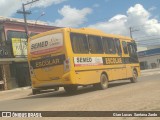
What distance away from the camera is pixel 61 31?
1856 centimetres

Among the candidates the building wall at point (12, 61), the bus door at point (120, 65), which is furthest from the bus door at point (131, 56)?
the building wall at point (12, 61)

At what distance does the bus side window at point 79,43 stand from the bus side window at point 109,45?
2.50 m

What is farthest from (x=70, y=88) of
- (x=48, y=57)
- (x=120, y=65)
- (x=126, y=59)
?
(x=126, y=59)

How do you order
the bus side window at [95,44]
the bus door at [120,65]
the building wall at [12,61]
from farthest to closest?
1. the building wall at [12,61]
2. the bus door at [120,65]
3. the bus side window at [95,44]

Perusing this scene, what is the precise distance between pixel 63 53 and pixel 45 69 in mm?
1412

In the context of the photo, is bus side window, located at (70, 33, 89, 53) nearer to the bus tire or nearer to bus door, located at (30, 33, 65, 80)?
bus door, located at (30, 33, 65, 80)

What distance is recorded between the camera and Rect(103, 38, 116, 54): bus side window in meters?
22.3

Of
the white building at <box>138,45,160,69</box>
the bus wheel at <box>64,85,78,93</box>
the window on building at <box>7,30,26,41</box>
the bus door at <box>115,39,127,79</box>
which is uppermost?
the window on building at <box>7,30,26,41</box>

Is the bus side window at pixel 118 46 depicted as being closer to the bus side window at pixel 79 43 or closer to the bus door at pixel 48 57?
the bus side window at pixel 79 43

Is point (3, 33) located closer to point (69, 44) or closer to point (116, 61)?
point (116, 61)

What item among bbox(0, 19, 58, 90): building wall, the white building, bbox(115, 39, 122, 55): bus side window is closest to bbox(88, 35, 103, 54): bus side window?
bbox(115, 39, 122, 55): bus side window

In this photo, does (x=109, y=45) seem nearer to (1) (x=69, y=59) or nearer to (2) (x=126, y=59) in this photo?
(2) (x=126, y=59)

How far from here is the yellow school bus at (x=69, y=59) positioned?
60.4 feet

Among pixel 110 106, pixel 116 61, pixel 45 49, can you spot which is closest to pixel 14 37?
pixel 116 61
